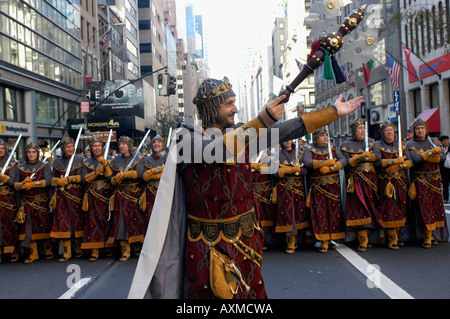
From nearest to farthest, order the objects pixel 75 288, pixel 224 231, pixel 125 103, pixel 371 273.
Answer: pixel 224 231, pixel 75 288, pixel 371 273, pixel 125 103

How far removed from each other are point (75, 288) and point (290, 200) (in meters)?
3.82

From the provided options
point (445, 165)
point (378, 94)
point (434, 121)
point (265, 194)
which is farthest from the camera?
point (378, 94)

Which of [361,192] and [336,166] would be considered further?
[361,192]

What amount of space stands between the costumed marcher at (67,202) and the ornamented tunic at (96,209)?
156 millimetres

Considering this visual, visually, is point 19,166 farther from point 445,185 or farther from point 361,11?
point 445,185

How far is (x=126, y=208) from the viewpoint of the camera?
8109 mm

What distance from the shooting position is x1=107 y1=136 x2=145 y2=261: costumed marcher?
26.3 feet

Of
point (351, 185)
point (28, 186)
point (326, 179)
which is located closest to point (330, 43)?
point (326, 179)

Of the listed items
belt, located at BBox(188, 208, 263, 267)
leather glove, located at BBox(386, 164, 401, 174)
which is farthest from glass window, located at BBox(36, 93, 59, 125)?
belt, located at BBox(188, 208, 263, 267)

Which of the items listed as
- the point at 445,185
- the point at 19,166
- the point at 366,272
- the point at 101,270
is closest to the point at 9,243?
the point at 19,166

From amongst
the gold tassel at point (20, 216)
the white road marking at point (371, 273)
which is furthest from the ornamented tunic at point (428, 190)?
the gold tassel at point (20, 216)

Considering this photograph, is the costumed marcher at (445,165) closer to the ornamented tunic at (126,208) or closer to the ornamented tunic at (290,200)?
the ornamented tunic at (290,200)

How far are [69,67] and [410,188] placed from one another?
35836 millimetres

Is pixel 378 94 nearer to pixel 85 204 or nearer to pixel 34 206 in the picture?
pixel 85 204
